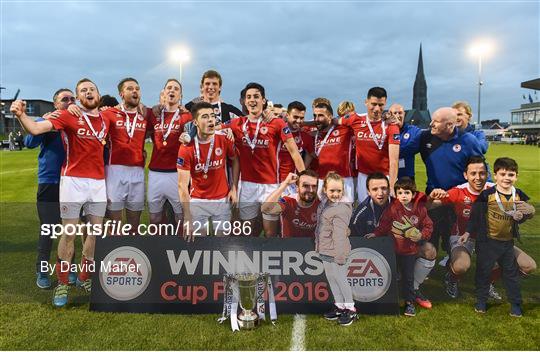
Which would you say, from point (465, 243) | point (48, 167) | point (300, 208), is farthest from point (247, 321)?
point (48, 167)

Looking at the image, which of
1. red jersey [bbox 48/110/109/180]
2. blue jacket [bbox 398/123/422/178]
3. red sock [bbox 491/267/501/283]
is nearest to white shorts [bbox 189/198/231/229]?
red jersey [bbox 48/110/109/180]

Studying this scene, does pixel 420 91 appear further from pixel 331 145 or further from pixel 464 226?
pixel 464 226

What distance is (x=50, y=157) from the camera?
5105 millimetres

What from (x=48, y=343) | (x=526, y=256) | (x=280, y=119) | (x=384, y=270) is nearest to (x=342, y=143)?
(x=280, y=119)

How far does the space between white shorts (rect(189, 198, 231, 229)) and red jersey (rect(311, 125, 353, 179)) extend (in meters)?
1.71

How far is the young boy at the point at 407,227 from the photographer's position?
4.41 m

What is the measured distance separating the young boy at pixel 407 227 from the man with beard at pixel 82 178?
3157 millimetres

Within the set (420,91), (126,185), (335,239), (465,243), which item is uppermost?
(420,91)

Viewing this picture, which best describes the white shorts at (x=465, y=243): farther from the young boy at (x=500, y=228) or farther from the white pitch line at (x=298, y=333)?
the white pitch line at (x=298, y=333)

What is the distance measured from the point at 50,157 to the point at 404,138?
481cm

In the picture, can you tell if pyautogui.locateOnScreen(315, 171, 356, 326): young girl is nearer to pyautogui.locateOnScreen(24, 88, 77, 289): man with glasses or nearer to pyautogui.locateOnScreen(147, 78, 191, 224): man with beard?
pyautogui.locateOnScreen(147, 78, 191, 224): man with beard

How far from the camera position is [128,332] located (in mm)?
3846

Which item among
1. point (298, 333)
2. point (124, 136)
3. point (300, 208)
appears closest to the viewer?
point (298, 333)

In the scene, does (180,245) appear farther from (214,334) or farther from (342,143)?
(342,143)
